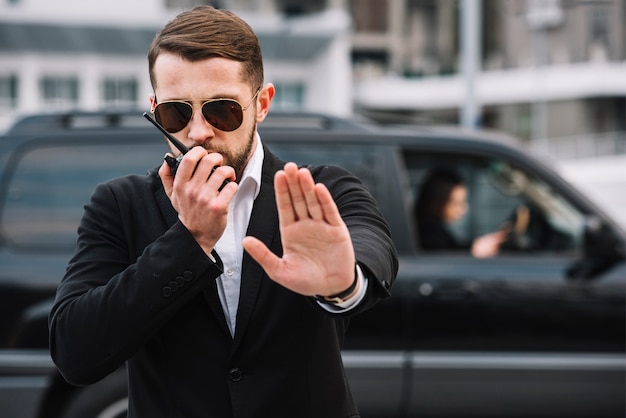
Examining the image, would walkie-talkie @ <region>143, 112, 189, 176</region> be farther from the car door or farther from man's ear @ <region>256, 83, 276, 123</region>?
the car door

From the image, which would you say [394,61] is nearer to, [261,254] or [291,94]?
[291,94]

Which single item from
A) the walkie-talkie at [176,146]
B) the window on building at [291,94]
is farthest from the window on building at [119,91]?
the walkie-talkie at [176,146]

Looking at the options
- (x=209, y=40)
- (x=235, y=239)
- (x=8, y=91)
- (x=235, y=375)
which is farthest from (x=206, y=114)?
(x=8, y=91)

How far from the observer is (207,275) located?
1491 millimetres

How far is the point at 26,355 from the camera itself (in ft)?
12.5

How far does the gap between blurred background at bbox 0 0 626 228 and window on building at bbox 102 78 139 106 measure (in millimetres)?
36

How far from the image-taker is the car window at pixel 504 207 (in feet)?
14.8

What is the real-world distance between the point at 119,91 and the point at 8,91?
12.5 feet

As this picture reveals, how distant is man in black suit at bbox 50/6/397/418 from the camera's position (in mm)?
1479

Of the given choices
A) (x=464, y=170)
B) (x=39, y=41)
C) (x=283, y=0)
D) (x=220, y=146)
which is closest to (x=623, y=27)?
A: (x=283, y=0)

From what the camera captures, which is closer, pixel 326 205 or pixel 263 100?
pixel 326 205

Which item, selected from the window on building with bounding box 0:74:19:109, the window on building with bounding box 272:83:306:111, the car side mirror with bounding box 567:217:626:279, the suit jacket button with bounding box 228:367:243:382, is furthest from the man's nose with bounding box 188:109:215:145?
the window on building with bounding box 272:83:306:111

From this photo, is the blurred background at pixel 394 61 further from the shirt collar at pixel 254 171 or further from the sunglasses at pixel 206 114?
the sunglasses at pixel 206 114

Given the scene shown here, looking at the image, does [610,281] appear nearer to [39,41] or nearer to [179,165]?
[179,165]
